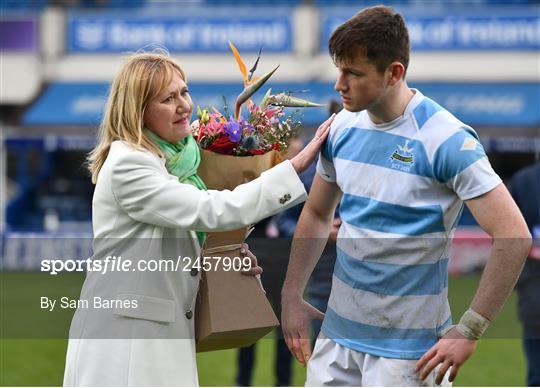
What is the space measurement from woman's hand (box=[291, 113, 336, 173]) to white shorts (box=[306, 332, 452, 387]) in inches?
23.5

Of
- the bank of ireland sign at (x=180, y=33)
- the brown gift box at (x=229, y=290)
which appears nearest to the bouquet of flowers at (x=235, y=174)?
the brown gift box at (x=229, y=290)

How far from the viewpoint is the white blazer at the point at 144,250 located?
331 cm

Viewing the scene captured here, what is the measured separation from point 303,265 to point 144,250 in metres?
0.67

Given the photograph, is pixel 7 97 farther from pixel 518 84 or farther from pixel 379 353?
pixel 379 353

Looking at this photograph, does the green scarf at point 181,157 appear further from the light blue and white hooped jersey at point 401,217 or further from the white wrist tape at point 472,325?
the white wrist tape at point 472,325

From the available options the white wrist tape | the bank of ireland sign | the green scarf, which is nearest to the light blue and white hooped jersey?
the white wrist tape

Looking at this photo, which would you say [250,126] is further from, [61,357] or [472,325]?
[61,357]

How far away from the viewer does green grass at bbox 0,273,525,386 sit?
500 cm

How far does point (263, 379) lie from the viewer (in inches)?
315

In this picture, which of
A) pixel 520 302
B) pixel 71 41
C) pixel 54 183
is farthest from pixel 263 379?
pixel 71 41

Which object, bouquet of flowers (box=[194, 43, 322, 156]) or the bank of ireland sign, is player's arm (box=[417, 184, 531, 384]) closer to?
bouquet of flowers (box=[194, 43, 322, 156])

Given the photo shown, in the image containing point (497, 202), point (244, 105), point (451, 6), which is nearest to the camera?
point (497, 202)

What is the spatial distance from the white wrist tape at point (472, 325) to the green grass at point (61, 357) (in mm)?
1164

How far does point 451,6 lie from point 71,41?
8.59m
